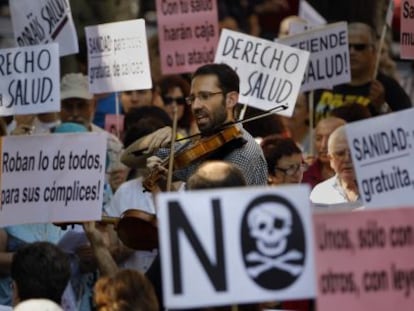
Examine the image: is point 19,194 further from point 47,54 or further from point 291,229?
point 291,229

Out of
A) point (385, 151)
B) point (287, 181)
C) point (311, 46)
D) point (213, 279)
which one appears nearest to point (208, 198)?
point (213, 279)

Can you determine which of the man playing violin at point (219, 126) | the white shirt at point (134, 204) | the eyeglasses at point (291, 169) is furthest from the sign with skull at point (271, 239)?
the eyeglasses at point (291, 169)

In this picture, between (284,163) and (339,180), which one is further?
(284,163)

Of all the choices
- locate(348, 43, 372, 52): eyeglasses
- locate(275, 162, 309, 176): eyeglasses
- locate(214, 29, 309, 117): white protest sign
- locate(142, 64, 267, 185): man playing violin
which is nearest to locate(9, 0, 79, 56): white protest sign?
locate(214, 29, 309, 117): white protest sign

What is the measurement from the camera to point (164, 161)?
11.1 metres

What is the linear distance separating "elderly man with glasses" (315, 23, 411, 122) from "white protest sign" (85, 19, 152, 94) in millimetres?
1818

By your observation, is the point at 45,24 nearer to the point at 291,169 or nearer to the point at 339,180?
the point at 291,169

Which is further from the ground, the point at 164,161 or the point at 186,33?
the point at 186,33

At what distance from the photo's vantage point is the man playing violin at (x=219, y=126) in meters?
10.8

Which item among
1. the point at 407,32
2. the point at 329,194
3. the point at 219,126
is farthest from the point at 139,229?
the point at 407,32

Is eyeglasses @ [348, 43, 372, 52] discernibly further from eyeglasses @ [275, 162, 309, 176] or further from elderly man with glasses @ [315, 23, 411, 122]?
eyeglasses @ [275, 162, 309, 176]

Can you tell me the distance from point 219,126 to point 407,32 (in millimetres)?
2721

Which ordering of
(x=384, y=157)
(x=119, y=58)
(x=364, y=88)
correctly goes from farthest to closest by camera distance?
(x=364, y=88) < (x=119, y=58) < (x=384, y=157)

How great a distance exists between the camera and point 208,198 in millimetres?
7965
